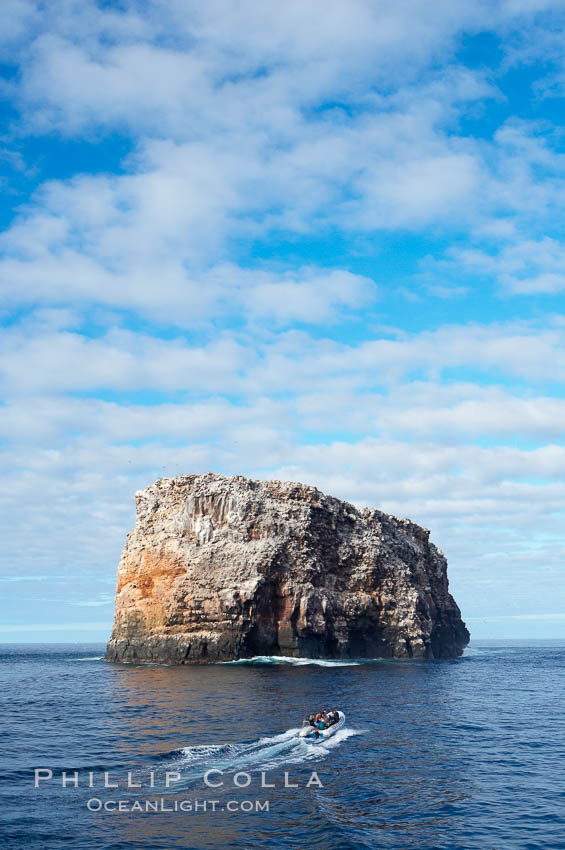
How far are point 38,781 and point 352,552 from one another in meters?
68.2

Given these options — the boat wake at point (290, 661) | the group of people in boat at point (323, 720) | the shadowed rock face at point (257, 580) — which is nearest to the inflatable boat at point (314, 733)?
the group of people in boat at point (323, 720)

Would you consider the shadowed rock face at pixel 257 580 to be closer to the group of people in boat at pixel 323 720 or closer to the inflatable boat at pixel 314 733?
the group of people in boat at pixel 323 720

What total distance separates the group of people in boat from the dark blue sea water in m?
1.37

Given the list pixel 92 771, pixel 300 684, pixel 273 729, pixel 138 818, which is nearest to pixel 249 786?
pixel 138 818

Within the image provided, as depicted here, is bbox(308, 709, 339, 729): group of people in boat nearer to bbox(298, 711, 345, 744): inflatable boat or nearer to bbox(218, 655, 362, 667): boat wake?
bbox(298, 711, 345, 744): inflatable boat

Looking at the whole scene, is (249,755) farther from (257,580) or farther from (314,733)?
(257,580)

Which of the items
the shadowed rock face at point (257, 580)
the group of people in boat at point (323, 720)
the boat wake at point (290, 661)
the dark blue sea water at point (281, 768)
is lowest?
the boat wake at point (290, 661)

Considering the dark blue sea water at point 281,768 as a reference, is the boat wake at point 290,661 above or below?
below

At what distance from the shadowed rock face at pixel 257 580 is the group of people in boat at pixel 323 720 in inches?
1665

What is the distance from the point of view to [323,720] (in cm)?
3675

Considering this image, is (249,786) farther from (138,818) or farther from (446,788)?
(446,788)

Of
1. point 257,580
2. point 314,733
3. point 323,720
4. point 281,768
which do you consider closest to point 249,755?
point 281,768

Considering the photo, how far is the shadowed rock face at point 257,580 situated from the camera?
80.5 meters

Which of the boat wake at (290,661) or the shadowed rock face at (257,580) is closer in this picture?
the boat wake at (290,661)
